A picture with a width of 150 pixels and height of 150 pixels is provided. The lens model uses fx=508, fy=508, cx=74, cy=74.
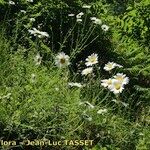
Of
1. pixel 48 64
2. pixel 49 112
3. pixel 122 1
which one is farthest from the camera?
pixel 122 1

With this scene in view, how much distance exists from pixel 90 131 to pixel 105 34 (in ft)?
7.87

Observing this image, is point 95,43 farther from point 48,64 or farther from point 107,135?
point 107,135

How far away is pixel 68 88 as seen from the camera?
4.22 metres

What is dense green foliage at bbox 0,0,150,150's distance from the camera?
354cm

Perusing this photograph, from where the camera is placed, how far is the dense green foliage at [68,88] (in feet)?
11.6

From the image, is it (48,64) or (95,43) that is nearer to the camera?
(48,64)

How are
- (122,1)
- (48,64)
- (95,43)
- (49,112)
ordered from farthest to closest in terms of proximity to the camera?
(122,1) < (95,43) < (48,64) < (49,112)

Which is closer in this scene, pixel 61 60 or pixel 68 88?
pixel 61 60

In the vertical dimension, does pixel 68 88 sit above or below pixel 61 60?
below

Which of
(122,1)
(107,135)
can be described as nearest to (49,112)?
(107,135)

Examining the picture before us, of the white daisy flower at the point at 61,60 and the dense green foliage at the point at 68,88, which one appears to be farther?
the white daisy flower at the point at 61,60

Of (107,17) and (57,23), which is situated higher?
(107,17)

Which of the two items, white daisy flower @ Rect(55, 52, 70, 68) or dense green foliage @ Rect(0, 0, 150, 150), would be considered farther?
white daisy flower @ Rect(55, 52, 70, 68)

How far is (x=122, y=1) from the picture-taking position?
6938mm
